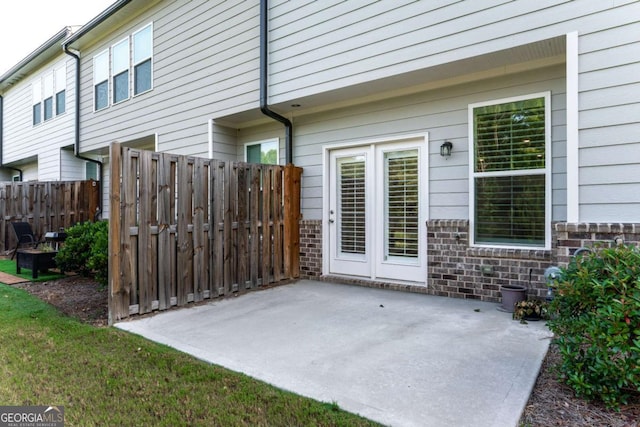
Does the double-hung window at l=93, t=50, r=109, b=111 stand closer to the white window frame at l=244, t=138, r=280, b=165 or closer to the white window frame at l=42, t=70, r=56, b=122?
the white window frame at l=42, t=70, r=56, b=122

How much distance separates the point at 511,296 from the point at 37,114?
571 inches

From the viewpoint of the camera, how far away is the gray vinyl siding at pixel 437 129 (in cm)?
442

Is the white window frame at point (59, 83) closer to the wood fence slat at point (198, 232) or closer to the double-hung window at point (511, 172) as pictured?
the wood fence slat at point (198, 232)

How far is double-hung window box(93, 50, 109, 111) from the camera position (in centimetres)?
952

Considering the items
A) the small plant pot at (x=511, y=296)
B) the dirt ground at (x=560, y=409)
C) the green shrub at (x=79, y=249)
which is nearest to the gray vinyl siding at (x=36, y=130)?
the green shrub at (x=79, y=249)

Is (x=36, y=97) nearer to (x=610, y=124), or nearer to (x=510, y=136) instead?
(x=510, y=136)

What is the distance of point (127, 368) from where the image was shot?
2900 millimetres

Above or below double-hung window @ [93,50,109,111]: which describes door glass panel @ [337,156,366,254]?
below

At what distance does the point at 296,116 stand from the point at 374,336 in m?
4.35

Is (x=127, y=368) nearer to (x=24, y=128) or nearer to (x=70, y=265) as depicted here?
(x=70, y=265)

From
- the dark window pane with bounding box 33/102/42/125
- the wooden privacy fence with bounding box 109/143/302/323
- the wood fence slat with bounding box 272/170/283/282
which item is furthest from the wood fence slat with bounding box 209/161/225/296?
the dark window pane with bounding box 33/102/42/125

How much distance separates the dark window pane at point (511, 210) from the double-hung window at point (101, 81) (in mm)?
9062

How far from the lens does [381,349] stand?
3252mm
